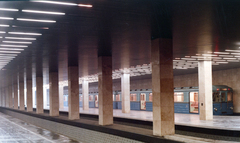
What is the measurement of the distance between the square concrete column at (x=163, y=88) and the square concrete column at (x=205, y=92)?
11062 millimetres

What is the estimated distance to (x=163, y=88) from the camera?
13711 millimetres

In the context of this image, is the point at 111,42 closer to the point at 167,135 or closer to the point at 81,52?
the point at 81,52

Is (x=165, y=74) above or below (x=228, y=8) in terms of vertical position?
below

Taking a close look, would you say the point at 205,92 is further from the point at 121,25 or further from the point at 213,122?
the point at 121,25

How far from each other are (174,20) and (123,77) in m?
25.2

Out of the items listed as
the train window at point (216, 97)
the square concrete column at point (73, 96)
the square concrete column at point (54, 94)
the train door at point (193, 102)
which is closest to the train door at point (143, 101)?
the train door at point (193, 102)

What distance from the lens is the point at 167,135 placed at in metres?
13.3

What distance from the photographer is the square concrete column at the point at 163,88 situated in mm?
13641

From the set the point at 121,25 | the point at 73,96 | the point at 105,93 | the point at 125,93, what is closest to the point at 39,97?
the point at 125,93

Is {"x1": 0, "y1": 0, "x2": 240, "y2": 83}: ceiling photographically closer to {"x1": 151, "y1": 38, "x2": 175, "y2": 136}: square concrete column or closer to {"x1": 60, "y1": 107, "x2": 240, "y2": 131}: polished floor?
{"x1": 151, "y1": 38, "x2": 175, "y2": 136}: square concrete column

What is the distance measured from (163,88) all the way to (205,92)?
1172 cm

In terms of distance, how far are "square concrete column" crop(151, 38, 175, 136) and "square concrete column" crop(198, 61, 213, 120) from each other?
11.1 meters

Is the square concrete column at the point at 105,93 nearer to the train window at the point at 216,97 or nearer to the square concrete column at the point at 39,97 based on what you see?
the train window at the point at 216,97

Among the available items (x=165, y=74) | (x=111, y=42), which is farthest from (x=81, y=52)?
(x=165, y=74)
